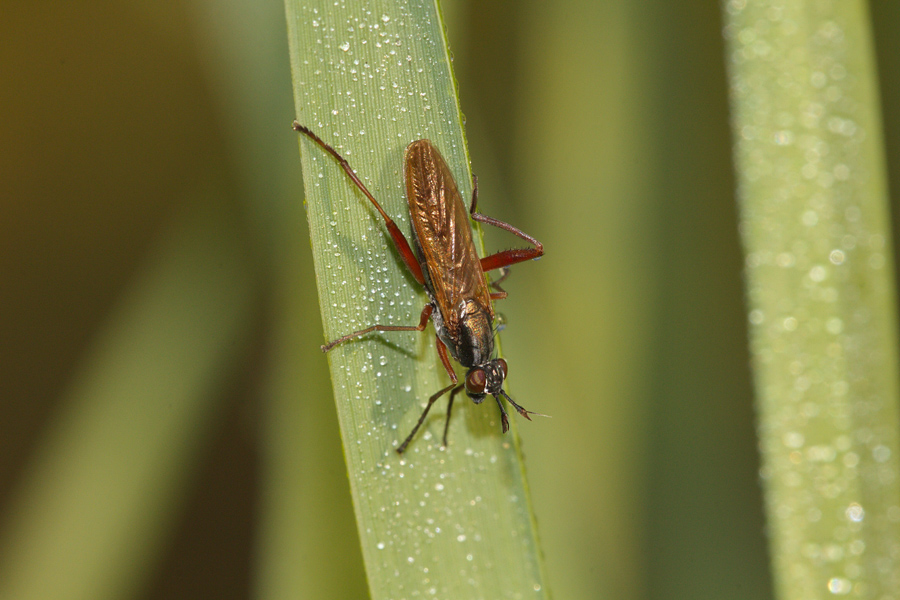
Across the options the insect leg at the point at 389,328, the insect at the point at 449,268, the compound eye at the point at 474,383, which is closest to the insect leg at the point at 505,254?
the insect at the point at 449,268

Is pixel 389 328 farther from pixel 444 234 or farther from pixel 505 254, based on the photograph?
pixel 505 254

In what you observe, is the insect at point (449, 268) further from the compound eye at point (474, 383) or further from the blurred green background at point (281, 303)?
the blurred green background at point (281, 303)

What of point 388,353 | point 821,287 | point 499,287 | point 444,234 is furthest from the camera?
point 499,287

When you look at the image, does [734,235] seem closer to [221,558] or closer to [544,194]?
[544,194]

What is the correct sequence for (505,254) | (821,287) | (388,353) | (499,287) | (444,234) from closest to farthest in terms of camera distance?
(821,287)
(388,353)
(444,234)
(505,254)
(499,287)

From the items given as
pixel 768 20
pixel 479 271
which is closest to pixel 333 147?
pixel 479 271

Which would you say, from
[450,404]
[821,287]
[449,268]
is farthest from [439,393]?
[821,287]
